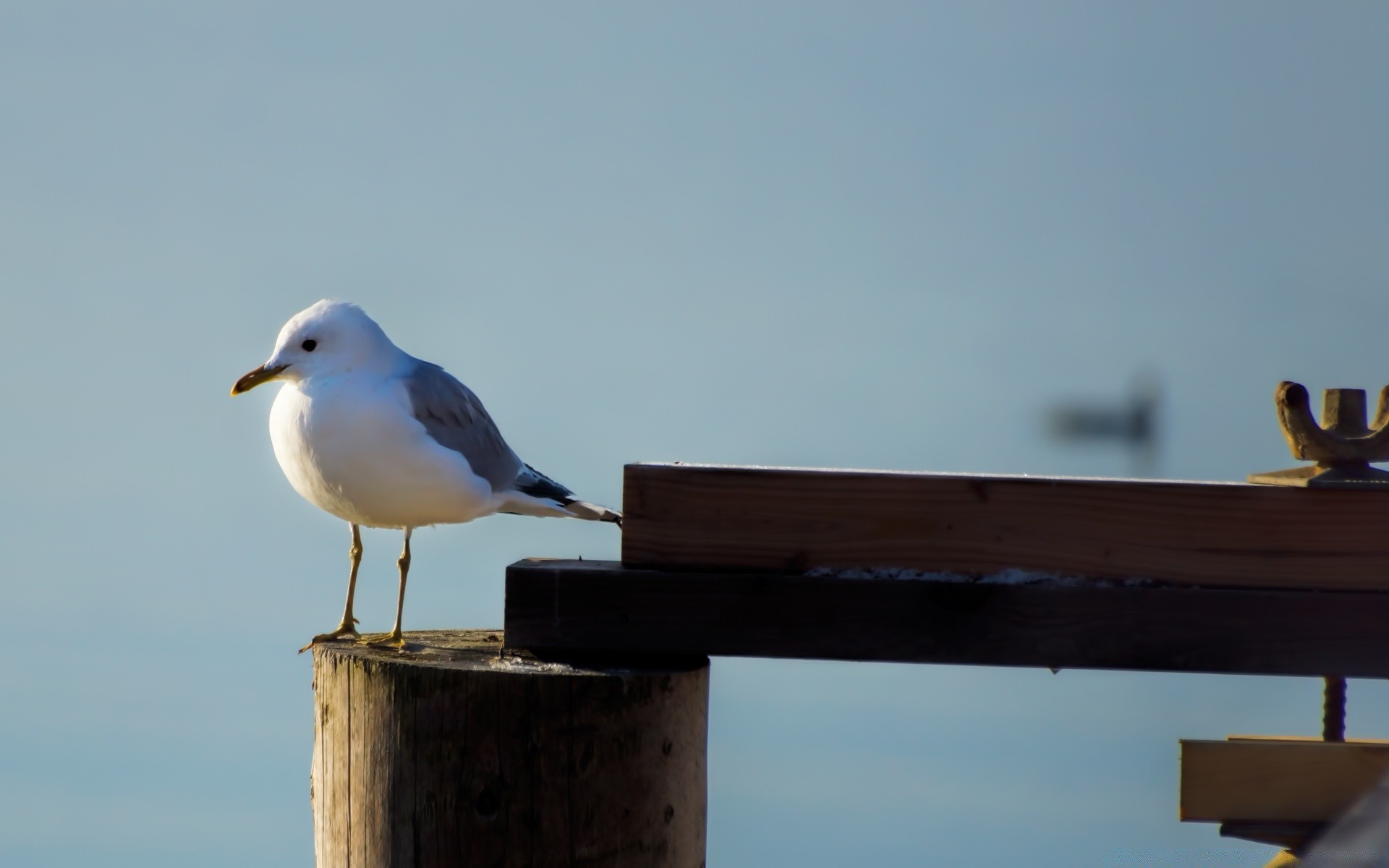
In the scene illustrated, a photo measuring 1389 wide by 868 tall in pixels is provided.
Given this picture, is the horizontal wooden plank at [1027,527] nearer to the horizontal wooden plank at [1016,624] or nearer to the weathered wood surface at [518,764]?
the horizontal wooden plank at [1016,624]

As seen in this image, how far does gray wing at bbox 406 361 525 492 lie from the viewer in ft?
12.8

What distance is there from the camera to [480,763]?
8.83ft

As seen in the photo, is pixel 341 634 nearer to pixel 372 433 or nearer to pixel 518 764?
pixel 372 433

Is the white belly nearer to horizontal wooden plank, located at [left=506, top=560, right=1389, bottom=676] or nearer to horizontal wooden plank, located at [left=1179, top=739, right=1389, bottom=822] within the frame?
horizontal wooden plank, located at [left=506, top=560, right=1389, bottom=676]

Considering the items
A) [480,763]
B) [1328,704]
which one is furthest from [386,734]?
[1328,704]

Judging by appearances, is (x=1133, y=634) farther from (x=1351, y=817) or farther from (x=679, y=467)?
(x=1351, y=817)

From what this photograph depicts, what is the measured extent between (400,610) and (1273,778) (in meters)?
2.13

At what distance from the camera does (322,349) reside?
394cm

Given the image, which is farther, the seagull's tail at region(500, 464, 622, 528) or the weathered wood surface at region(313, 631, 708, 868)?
the seagull's tail at region(500, 464, 622, 528)

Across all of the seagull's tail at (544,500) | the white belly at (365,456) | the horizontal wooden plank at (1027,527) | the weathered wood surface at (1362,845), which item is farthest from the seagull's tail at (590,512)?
the weathered wood surface at (1362,845)

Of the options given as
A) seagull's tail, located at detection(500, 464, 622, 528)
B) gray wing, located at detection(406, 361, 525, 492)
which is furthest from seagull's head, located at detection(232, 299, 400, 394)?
seagull's tail, located at detection(500, 464, 622, 528)

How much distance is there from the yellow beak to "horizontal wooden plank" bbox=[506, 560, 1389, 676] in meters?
1.55

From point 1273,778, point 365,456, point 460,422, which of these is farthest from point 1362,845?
point 460,422

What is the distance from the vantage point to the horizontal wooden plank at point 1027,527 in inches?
113
